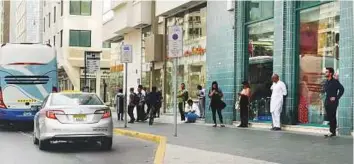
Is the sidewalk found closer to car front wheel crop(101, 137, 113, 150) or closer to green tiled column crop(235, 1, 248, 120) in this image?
car front wheel crop(101, 137, 113, 150)

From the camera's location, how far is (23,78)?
21609mm

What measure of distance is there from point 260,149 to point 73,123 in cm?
467

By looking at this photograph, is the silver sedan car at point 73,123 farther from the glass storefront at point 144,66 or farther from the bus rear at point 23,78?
the glass storefront at point 144,66

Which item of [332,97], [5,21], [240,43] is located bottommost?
[332,97]

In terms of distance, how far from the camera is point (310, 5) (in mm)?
17125

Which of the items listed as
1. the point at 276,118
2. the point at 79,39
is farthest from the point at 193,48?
the point at 79,39

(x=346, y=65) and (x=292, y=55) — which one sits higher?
(x=292, y=55)

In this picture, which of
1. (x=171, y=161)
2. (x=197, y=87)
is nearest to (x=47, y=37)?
(x=197, y=87)

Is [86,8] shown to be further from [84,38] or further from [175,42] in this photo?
[175,42]

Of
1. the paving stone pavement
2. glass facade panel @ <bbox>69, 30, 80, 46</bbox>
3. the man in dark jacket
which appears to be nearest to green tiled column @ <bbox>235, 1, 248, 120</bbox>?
the man in dark jacket

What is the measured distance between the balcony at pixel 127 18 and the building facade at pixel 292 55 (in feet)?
30.4

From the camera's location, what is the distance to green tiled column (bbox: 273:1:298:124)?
57.6 ft

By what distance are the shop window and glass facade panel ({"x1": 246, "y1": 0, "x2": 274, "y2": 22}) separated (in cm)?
3383

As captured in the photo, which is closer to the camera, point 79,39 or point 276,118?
point 276,118
